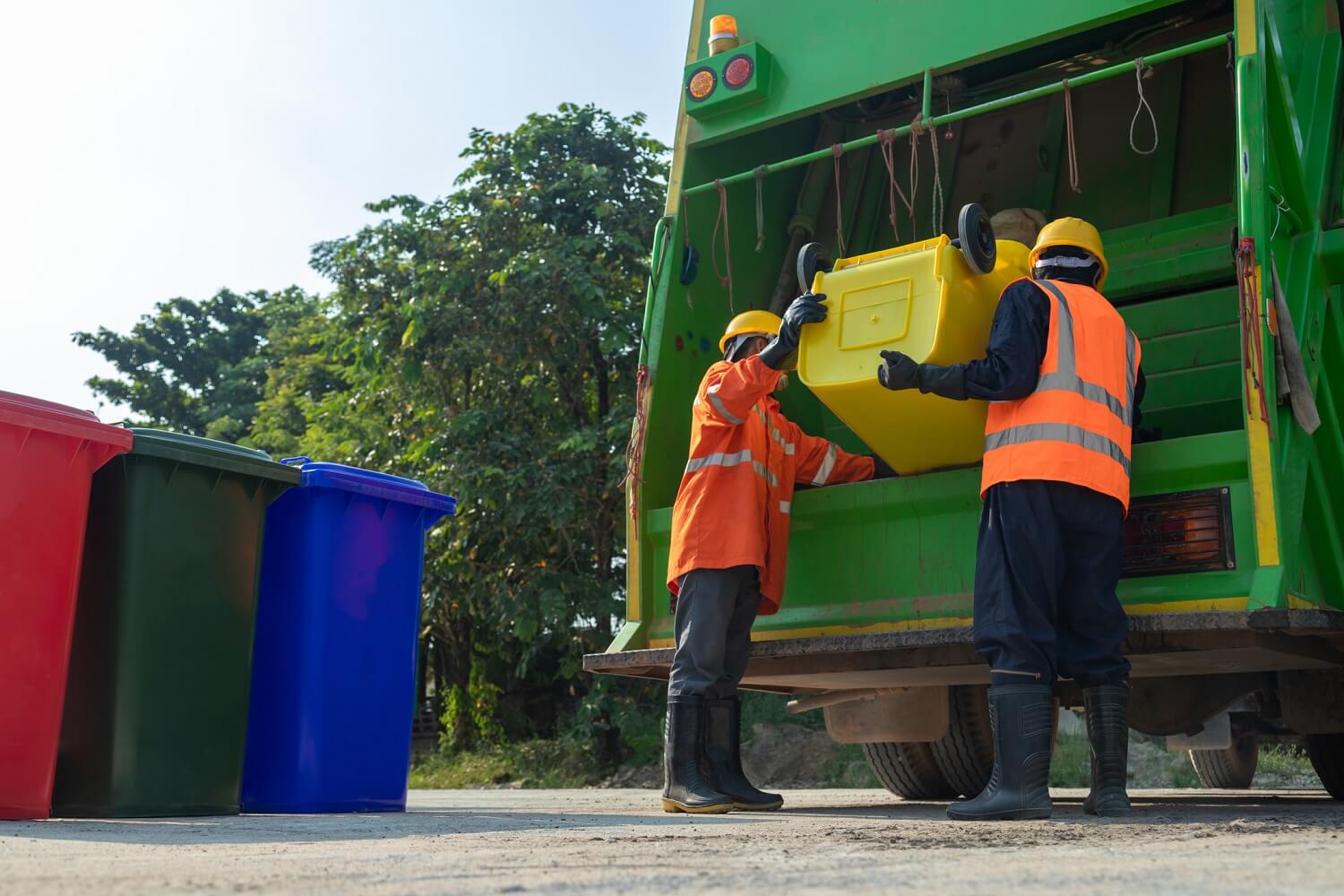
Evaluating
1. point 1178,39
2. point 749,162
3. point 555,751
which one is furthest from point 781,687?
point 555,751

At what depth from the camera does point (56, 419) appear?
146 inches

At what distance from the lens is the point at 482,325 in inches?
442

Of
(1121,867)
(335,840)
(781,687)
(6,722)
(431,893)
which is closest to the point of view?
(431,893)

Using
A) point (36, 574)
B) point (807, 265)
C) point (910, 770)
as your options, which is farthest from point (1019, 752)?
point (36, 574)

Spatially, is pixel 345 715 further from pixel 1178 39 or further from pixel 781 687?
pixel 1178 39

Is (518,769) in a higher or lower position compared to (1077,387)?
lower

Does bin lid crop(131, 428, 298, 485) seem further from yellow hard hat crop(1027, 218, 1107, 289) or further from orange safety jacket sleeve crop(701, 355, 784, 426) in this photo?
yellow hard hat crop(1027, 218, 1107, 289)

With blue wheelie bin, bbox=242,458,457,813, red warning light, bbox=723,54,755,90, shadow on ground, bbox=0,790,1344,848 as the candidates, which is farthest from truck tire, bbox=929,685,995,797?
red warning light, bbox=723,54,755,90

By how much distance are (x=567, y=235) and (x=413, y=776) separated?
4578 mm

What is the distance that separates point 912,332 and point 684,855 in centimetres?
179

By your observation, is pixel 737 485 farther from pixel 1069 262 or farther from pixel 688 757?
pixel 1069 262

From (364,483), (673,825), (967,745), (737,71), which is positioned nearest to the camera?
(673,825)

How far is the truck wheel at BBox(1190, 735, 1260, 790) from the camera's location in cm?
733

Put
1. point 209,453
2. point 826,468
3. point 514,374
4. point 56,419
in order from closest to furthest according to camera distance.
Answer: point 56,419 → point 209,453 → point 826,468 → point 514,374
